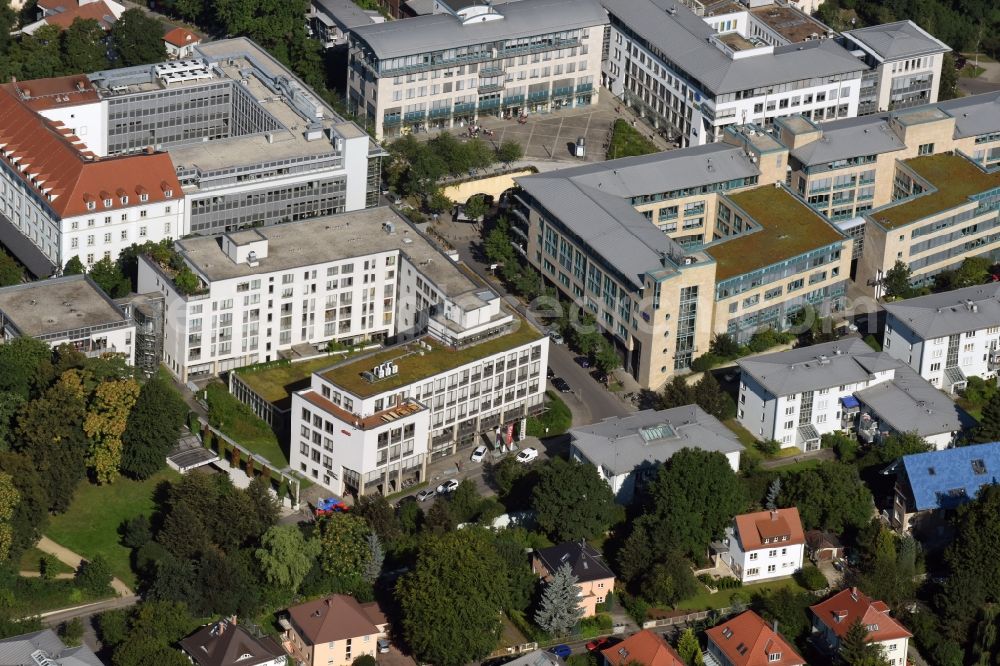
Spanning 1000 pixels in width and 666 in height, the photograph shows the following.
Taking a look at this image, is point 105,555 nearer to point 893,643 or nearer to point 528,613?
point 528,613

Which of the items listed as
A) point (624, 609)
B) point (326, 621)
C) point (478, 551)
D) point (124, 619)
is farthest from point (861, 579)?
point (124, 619)

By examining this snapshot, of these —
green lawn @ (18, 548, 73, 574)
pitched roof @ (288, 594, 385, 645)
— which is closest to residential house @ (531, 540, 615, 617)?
pitched roof @ (288, 594, 385, 645)

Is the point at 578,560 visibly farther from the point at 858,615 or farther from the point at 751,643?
the point at 858,615

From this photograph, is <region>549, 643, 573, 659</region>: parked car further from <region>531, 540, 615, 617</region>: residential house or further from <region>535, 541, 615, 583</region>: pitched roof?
<region>535, 541, 615, 583</region>: pitched roof

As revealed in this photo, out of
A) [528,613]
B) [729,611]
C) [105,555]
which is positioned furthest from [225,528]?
[729,611]

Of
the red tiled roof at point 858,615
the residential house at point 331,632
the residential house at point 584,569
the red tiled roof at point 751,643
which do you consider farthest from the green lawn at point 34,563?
the red tiled roof at point 858,615
